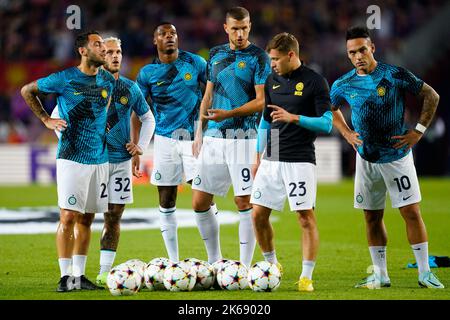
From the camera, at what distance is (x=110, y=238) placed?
9.63m

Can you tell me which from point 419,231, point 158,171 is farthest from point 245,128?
point 419,231

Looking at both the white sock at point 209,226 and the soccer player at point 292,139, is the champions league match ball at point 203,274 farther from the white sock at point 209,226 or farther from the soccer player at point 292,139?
the white sock at point 209,226

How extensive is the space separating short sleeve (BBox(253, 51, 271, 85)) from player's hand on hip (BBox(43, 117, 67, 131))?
86.4 inches

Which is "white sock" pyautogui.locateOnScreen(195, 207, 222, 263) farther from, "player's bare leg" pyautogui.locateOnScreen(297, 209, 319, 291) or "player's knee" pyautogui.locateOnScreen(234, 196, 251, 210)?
"player's bare leg" pyautogui.locateOnScreen(297, 209, 319, 291)

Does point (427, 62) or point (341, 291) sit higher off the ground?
point (427, 62)

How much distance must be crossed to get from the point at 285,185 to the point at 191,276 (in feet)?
4.18

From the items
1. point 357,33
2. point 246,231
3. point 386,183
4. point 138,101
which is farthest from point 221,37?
point 386,183

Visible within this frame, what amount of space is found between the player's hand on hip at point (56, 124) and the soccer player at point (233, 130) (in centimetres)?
158

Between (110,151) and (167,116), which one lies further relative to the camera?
(167,116)

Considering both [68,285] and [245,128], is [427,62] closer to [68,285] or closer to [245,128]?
[245,128]

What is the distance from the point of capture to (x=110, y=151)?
977 centimetres

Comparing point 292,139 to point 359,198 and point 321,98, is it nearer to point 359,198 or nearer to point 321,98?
point 321,98

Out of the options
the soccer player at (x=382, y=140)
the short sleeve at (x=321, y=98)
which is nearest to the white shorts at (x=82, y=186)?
the short sleeve at (x=321, y=98)
